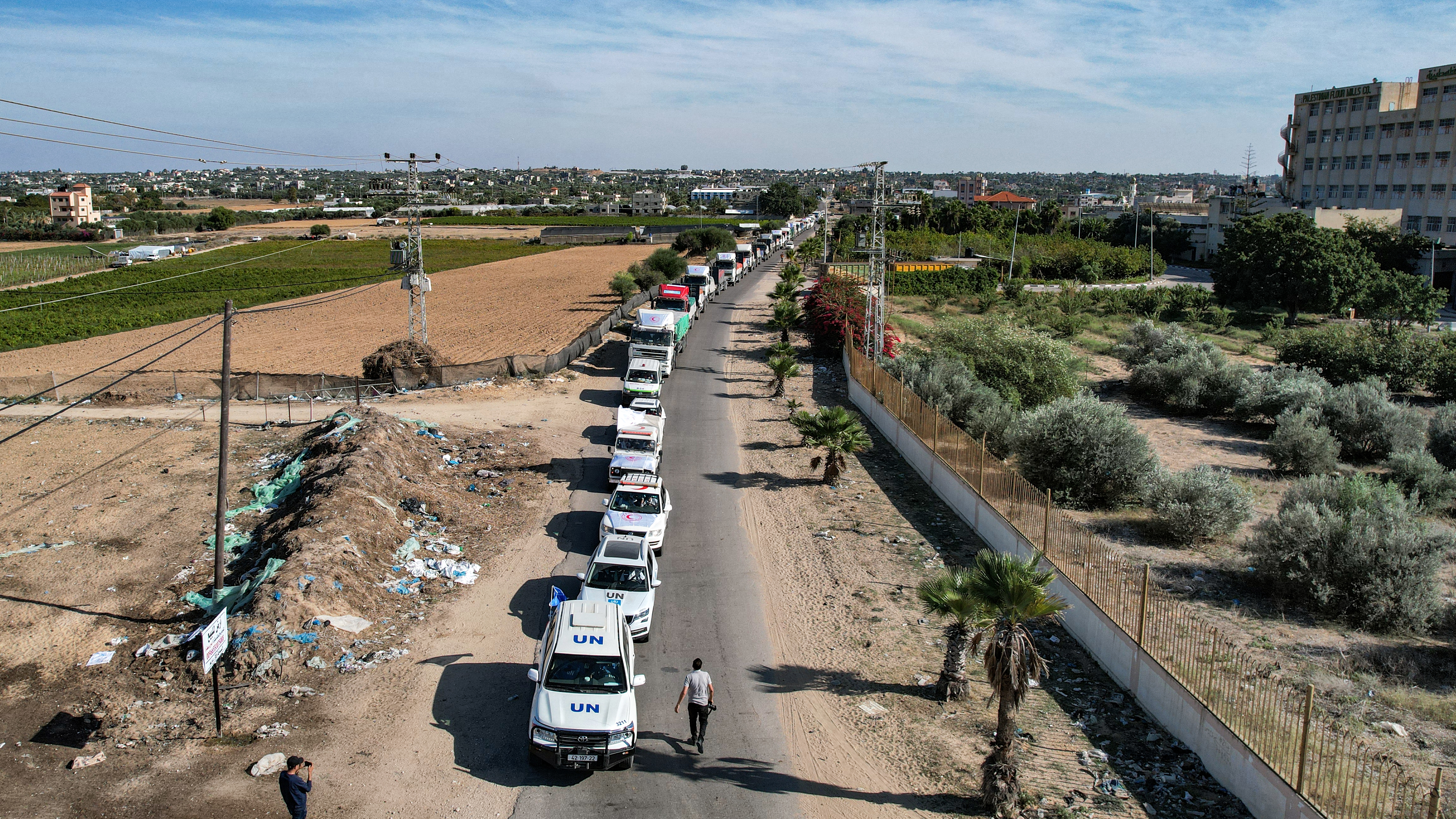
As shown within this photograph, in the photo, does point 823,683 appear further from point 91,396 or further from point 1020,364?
point 91,396

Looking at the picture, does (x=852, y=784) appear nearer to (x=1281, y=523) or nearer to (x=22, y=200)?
(x=1281, y=523)

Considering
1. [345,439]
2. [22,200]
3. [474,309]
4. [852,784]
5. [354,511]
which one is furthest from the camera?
[22,200]

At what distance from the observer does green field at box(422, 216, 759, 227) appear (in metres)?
144

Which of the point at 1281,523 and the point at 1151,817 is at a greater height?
the point at 1281,523

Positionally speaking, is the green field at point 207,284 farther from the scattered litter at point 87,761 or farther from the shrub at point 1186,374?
the shrub at point 1186,374

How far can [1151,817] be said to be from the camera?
382 inches

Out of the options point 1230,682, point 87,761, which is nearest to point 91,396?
point 87,761

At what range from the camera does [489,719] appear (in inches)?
465

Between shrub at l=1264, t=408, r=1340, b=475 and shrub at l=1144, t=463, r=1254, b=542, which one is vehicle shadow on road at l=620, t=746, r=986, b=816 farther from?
shrub at l=1264, t=408, r=1340, b=475

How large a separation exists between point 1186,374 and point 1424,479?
439 inches

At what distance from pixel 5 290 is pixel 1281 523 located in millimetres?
79414

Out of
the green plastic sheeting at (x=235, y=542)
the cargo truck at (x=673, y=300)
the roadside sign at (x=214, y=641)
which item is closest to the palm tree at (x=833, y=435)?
the green plastic sheeting at (x=235, y=542)

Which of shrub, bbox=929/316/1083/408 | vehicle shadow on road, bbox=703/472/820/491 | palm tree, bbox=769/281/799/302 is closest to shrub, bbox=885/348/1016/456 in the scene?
shrub, bbox=929/316/1083/408

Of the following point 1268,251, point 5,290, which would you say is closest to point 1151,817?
point 1268,251
